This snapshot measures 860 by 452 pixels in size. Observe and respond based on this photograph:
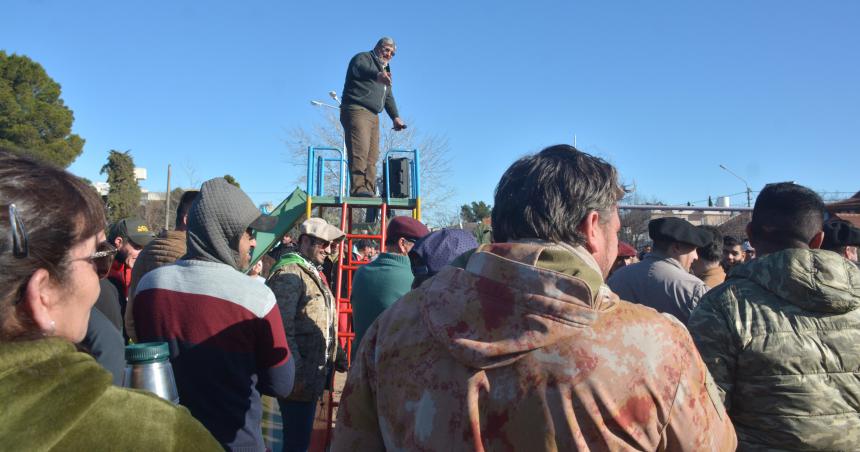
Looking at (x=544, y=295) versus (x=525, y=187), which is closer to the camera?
(x=544, y=295)

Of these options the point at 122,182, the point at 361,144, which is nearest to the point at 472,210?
the point at 122,182

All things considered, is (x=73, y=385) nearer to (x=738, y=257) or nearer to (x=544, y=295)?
(x=544, y=295)

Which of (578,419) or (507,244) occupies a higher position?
(507,244)

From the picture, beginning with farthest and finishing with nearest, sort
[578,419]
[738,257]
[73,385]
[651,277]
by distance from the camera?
[738,257]
[651,277]
[578,419]
[73,385]

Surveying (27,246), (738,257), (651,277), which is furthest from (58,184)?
(738,257)

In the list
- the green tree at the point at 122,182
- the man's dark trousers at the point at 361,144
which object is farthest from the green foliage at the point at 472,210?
the man's dark trousers at the point at 361,144

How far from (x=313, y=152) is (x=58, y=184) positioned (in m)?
7.64

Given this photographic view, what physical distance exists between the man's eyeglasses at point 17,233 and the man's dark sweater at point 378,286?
2.97m

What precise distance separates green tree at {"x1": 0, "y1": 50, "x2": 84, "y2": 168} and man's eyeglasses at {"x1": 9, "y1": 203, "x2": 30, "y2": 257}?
3619cm

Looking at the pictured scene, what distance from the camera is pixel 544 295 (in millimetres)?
1359

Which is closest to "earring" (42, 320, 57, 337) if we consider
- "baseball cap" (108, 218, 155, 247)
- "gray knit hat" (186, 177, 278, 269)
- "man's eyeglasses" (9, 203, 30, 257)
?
"man's eyeglasses" (9, 203, 30, 257)

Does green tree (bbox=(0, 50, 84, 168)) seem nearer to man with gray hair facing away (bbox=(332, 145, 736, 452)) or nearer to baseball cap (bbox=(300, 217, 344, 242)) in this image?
baseball cap (bbox=(300, 217, 344, 242))

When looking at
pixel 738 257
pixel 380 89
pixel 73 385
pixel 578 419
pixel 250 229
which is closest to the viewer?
pixel 73 385

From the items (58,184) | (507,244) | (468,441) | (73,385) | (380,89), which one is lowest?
(468,441)
